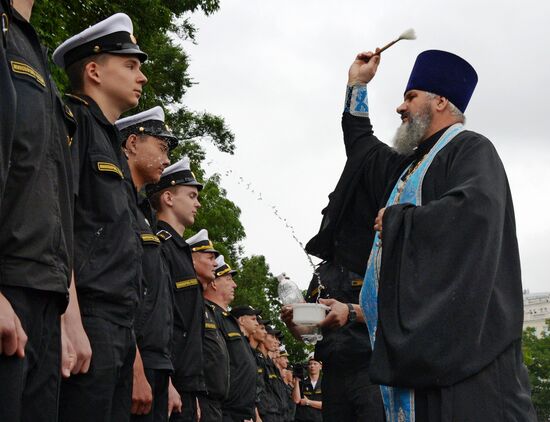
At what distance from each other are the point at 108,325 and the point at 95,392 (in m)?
0.32

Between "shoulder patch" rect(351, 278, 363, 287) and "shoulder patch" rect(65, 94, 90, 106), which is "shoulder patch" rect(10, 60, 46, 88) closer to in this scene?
→ "shoulder patch" rect(65, 94, 90, 106)

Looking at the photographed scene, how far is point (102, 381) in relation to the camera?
4.20 metres

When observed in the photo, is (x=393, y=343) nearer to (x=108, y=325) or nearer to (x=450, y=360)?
(x=450, y=360)

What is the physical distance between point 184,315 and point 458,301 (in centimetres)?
335

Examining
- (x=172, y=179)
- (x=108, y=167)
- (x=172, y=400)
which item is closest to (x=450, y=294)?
(x=108, y=167)

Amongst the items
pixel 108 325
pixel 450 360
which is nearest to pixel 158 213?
pixel 108 325

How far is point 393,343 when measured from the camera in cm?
419

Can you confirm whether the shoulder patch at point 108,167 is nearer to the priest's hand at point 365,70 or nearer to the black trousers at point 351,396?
the priest's hand at point 365,70

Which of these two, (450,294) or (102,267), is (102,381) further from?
(450,294)

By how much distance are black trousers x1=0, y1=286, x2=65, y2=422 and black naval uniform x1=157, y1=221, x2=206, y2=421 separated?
3.62m

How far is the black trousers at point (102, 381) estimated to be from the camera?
412 centimetres

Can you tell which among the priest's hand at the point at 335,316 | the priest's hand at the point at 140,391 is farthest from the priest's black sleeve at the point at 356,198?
the priest's hand at the point at 140,391

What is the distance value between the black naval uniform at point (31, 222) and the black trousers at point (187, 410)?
4.36 m

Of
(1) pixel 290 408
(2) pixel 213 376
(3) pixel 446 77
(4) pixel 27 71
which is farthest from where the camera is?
(1) pixel 290 408
